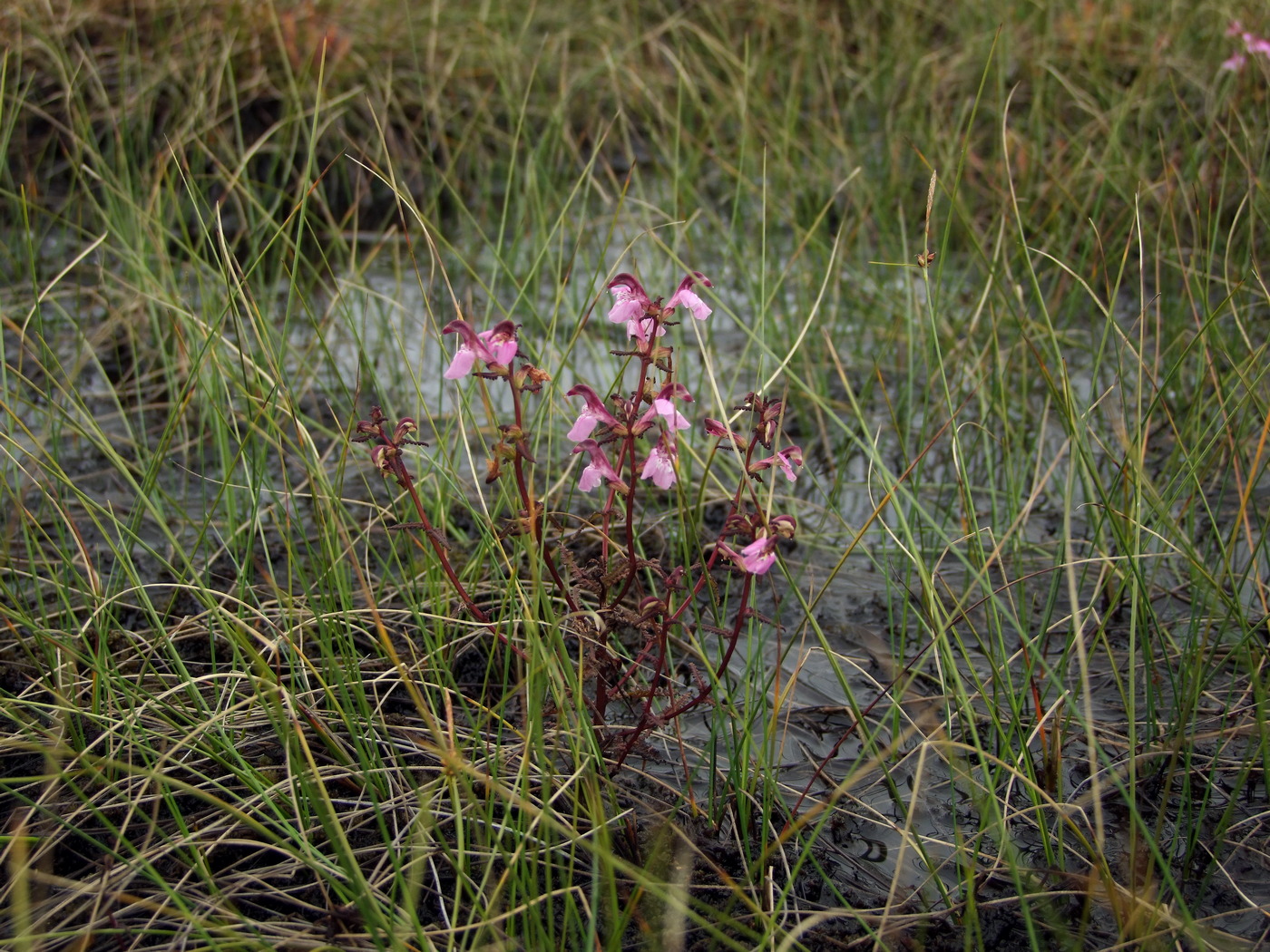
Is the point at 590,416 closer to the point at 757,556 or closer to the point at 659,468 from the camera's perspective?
the point at 659,468

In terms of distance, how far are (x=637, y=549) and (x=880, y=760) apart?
1309 mm

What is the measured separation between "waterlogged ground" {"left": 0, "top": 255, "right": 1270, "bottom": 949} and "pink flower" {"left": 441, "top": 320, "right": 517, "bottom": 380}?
50 cm

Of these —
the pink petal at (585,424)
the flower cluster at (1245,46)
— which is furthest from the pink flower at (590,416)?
the flower cluster at (1245,46)

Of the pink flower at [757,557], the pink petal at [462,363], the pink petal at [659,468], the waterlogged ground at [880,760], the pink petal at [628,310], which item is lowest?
the waterlogged ground at [880,760]

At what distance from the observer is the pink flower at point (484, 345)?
150 cm

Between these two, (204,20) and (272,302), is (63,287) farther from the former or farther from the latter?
(204,20)

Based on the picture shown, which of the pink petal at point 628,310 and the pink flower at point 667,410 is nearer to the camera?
the pink flower at point 667,410

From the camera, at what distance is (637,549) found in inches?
101

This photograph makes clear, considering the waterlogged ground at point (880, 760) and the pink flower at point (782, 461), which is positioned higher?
the pink flower at point (782, 461)

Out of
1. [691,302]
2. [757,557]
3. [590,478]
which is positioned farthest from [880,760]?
[691,302]

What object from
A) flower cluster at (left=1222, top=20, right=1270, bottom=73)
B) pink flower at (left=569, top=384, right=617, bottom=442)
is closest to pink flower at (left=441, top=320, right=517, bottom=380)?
pink flower at (left=569, top=384, right=617, bottom=442)

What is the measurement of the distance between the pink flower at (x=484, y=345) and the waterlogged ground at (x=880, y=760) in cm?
50

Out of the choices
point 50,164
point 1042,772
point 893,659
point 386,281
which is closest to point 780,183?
point 386,281

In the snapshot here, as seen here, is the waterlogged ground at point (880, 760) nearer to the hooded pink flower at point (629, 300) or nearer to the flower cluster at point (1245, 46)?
the hooded pink flower at point (629, 300)
